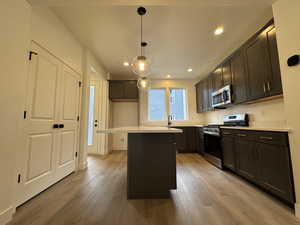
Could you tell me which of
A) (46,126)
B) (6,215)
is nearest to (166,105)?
(46,126)

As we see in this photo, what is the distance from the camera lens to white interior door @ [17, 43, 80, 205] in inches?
69.4

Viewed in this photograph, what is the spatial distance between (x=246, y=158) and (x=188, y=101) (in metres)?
3.39

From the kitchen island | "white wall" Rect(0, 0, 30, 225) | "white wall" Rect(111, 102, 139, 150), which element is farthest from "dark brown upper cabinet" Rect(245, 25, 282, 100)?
"white wall" Rect(111, 102, 139, 150)

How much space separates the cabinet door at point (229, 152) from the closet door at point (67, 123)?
3.15m

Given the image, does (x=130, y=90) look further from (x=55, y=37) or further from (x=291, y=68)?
(x=291, y=68)

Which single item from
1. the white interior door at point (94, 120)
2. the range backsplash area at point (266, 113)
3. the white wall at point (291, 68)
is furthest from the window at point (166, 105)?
the white wall at point (291, 68)

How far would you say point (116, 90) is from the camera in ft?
15.7

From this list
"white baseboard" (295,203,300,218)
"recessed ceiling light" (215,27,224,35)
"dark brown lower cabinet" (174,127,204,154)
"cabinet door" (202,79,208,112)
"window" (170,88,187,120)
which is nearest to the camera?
"white baseboard" (295,203,300,218)

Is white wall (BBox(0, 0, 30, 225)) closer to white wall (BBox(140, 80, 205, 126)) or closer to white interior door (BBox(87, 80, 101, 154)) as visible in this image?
white interior door (BBox(87, 80, 101, 154))

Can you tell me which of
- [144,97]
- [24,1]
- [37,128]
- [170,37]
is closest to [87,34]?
[24,1]

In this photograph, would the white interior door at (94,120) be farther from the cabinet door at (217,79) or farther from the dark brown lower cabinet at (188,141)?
the cabinet door at (217,79)

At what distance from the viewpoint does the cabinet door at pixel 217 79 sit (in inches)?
135

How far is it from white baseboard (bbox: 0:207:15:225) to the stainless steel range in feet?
11.0

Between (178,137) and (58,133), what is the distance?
3.49 metres
